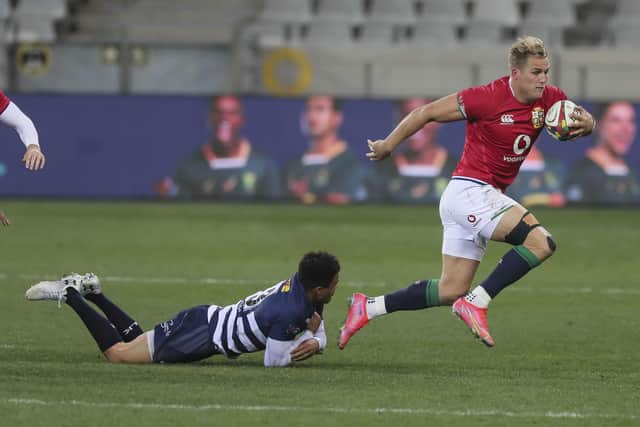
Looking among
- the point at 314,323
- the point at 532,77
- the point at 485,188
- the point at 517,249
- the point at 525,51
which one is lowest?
the point at 314,323

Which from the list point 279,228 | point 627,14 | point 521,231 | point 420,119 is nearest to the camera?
point 521,231

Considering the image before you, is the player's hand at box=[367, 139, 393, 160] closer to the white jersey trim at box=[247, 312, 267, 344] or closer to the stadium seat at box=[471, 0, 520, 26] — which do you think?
the white jersey trim at box=[247, 312, 267, 344]

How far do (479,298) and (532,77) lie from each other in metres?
1.47

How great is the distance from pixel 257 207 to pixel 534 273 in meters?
8.24

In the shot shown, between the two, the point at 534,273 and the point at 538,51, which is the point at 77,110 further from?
the point at 538,51

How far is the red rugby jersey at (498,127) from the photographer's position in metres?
8.72

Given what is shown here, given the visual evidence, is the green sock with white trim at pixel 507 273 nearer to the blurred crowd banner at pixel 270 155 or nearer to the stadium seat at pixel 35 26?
the blurred crowd banner at pixel 270 155

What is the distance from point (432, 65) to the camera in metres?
25.1

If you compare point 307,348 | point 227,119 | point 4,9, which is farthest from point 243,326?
point 4,9

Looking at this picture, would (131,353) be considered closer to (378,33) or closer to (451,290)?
(451,290)

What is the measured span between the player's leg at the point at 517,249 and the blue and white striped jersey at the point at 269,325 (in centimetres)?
115

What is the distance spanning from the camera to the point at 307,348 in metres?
8.16

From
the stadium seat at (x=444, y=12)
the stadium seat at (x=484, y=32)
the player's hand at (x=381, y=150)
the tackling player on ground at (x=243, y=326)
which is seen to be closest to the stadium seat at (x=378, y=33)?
A: the stadium seat at (x=444, y=12)

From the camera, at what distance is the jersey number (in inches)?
345
